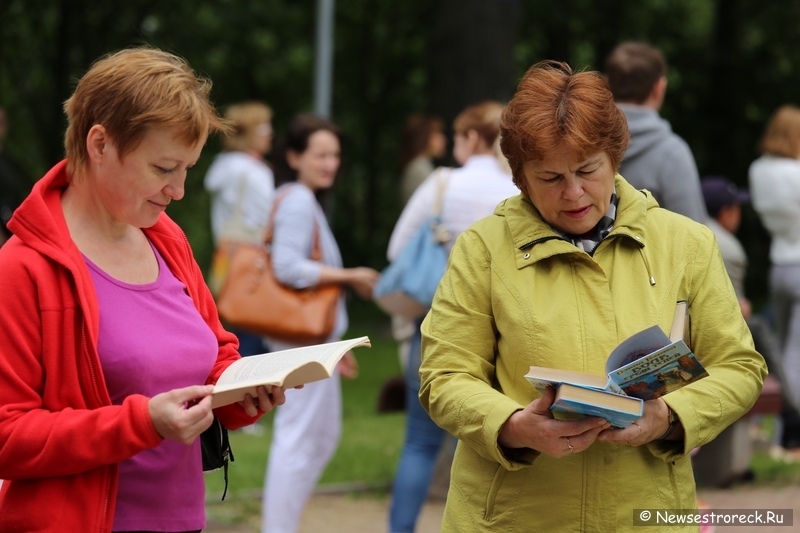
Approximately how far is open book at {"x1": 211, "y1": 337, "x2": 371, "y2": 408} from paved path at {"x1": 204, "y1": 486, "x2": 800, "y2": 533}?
363 cm

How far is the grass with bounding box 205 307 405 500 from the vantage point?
7184mm

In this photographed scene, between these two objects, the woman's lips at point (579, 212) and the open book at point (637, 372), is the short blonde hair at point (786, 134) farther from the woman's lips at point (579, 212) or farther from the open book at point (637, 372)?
the open book at point (637, 372)

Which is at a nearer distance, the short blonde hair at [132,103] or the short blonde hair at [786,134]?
the short blonde hair at [132,103]

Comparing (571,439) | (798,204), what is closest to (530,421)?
(571,439)

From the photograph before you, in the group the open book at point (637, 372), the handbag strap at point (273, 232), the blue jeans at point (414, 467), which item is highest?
the open book at point (637, 372)

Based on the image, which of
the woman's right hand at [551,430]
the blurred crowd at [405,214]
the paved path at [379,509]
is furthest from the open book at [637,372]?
the paved path at [379,509]

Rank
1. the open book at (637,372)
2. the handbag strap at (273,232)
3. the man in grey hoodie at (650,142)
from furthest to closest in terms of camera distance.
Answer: the handbag strap at (273,232) → the man in grey hoodie at (650,142) → the open book at (637,372)

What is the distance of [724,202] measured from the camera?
24.1ft

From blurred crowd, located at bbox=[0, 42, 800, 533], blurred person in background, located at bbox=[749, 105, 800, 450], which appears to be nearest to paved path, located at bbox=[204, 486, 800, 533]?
blurred crowd, located at bbox=[0, 42, 800, 533]

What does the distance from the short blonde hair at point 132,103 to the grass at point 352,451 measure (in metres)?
3.99

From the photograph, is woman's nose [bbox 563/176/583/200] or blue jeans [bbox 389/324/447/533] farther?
blue jeans [bbox 389/324/447/533]

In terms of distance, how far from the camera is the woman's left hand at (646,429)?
8.66ft

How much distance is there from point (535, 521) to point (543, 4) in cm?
1483

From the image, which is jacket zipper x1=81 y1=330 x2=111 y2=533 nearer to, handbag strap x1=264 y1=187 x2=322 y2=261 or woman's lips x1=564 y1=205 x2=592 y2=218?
woman's lips x1=564 y1=205 x2=592 y2=218
